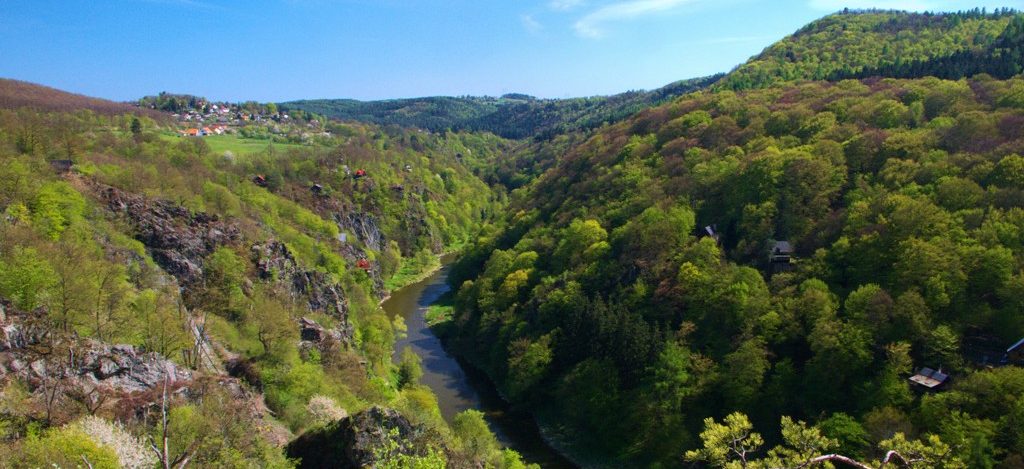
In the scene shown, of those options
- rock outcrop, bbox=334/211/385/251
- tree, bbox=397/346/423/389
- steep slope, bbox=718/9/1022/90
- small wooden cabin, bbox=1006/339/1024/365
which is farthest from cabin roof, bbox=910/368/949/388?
rock outcrop, bbox=334/211/385/251

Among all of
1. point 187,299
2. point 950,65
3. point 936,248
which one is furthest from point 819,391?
point 950,65

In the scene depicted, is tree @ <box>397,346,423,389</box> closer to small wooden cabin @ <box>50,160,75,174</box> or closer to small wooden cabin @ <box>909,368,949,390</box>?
small wooden cabin @ <box>50,160,75,174</box>

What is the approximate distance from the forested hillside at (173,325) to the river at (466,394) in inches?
173

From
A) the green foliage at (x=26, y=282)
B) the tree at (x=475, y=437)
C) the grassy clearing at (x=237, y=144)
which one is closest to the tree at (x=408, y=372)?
the tree at (x=475, y=437)

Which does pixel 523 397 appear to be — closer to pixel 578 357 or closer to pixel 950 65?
pixel 578 357

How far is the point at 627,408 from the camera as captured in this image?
143 ft

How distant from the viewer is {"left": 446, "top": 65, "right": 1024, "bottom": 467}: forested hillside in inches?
1379

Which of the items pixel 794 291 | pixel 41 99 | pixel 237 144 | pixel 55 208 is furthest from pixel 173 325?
pixel 237 144

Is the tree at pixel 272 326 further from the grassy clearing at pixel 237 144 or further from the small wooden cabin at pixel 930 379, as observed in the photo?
A: the grassy clearing at pixel 237 144

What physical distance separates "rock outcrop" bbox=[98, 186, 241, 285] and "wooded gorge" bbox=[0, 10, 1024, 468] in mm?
206

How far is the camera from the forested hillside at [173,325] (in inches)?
853

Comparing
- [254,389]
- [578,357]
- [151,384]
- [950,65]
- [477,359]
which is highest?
[950,65]

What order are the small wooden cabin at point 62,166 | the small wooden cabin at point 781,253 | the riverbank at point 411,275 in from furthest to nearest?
the riverbank at point 411,275 → the small wooden cabin at point 62,166 → the small wooden cabin at point 781,253

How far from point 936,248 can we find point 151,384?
1846 inches
